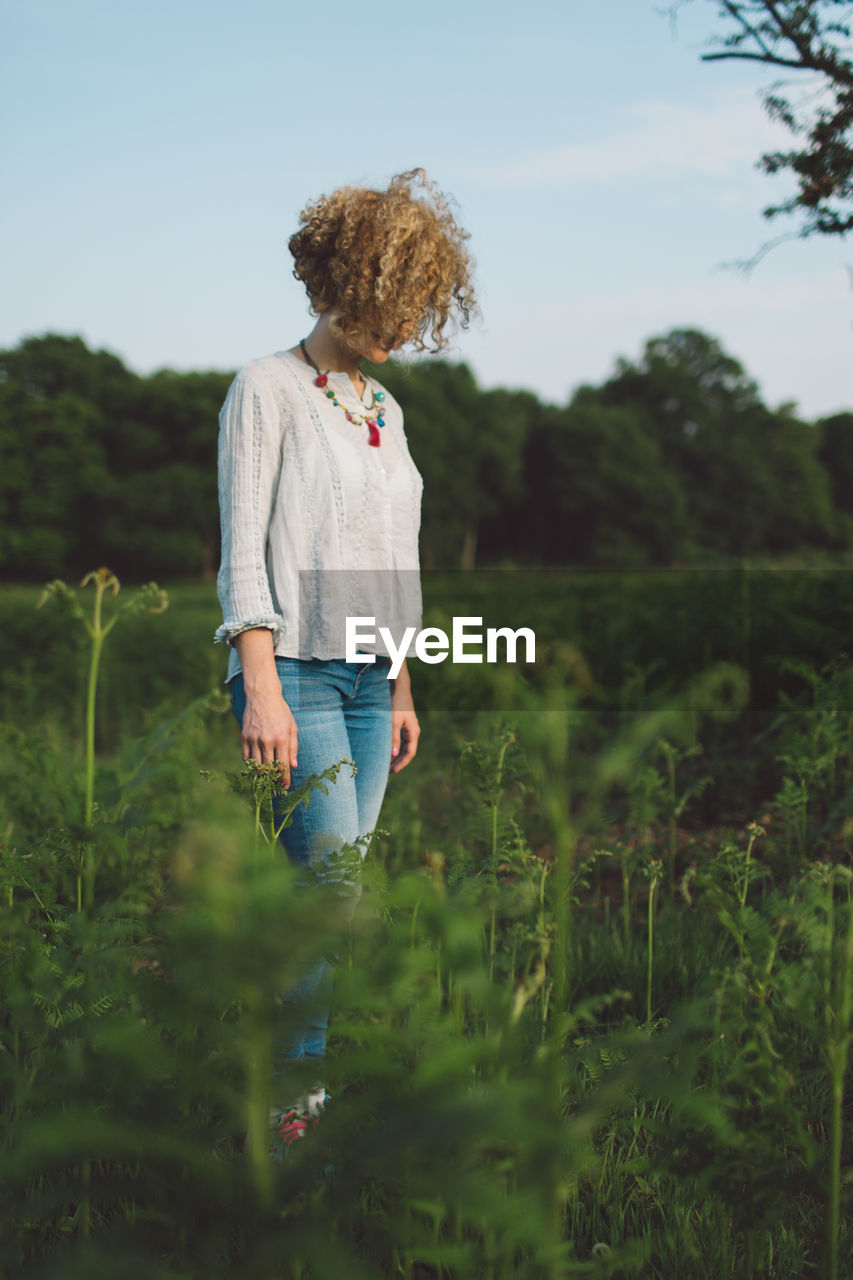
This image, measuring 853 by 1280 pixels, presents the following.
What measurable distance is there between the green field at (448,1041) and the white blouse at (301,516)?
1.34ft

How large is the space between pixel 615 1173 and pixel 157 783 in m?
2.87

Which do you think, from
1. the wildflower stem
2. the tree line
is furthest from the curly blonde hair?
the tree line

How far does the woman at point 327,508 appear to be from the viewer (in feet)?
7.34

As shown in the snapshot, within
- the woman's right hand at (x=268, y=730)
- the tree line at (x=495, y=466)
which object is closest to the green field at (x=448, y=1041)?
the woman's right hand at (x=268, y=730)

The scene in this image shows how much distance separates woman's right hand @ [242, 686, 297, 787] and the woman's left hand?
609mm

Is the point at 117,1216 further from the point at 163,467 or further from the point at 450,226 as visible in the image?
the point at 163,467

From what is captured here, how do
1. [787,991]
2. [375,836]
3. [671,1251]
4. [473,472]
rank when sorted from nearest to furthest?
[787,991] → [671,1251] → [375,836] → [473,472]

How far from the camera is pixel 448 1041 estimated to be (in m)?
1.16

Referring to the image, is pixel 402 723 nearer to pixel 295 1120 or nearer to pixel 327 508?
pixel 327 508

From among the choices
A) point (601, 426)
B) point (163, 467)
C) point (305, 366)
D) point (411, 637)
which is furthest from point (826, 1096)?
point (601, 426)

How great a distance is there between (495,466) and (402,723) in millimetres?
60128

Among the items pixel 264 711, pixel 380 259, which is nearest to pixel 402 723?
pixel 264 711

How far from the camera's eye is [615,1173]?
2.00 metres

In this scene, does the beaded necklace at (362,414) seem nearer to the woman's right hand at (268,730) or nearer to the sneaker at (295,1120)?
the woman's right hand at (268,730)
